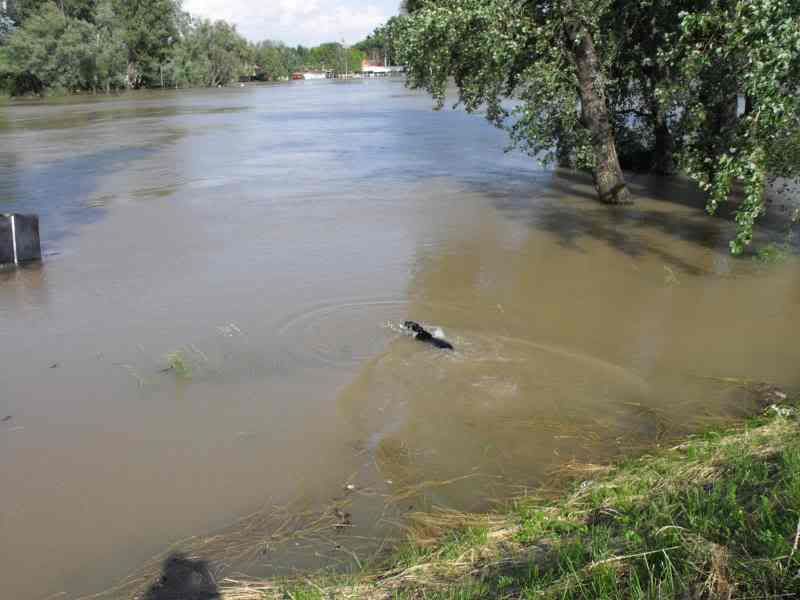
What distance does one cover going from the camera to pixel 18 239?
11.5 m

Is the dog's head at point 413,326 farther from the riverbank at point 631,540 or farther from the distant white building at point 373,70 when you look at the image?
the distant white building at point 373,70

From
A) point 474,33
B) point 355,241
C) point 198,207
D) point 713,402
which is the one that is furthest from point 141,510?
point 198,207

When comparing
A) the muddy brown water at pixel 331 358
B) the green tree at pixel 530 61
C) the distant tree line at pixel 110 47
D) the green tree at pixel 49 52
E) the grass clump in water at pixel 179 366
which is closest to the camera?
the muddy brown water at pixel 331 358

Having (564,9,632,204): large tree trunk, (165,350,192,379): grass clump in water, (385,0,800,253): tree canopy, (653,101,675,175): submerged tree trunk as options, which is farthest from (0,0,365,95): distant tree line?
(165,350,192,379): grass clump in water

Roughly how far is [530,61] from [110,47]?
71595 millimetres

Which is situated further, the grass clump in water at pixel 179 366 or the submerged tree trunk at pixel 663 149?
the submerged tree trunk at pixel 663 149

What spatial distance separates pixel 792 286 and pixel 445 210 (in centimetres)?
731

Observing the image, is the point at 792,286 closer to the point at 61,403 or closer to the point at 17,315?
the point at 61,403

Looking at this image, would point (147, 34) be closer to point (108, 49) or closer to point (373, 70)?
point (108, 49)

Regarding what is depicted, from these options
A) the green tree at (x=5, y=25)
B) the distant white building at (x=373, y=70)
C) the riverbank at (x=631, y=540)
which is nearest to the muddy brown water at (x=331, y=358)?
the riverbank at (x=631, y=540)

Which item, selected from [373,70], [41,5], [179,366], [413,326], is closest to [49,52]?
[41,5]

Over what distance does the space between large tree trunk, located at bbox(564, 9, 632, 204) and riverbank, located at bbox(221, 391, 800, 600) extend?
380 inches

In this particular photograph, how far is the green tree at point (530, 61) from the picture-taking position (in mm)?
12492

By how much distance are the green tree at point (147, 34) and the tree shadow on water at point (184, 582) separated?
85.6 metres
